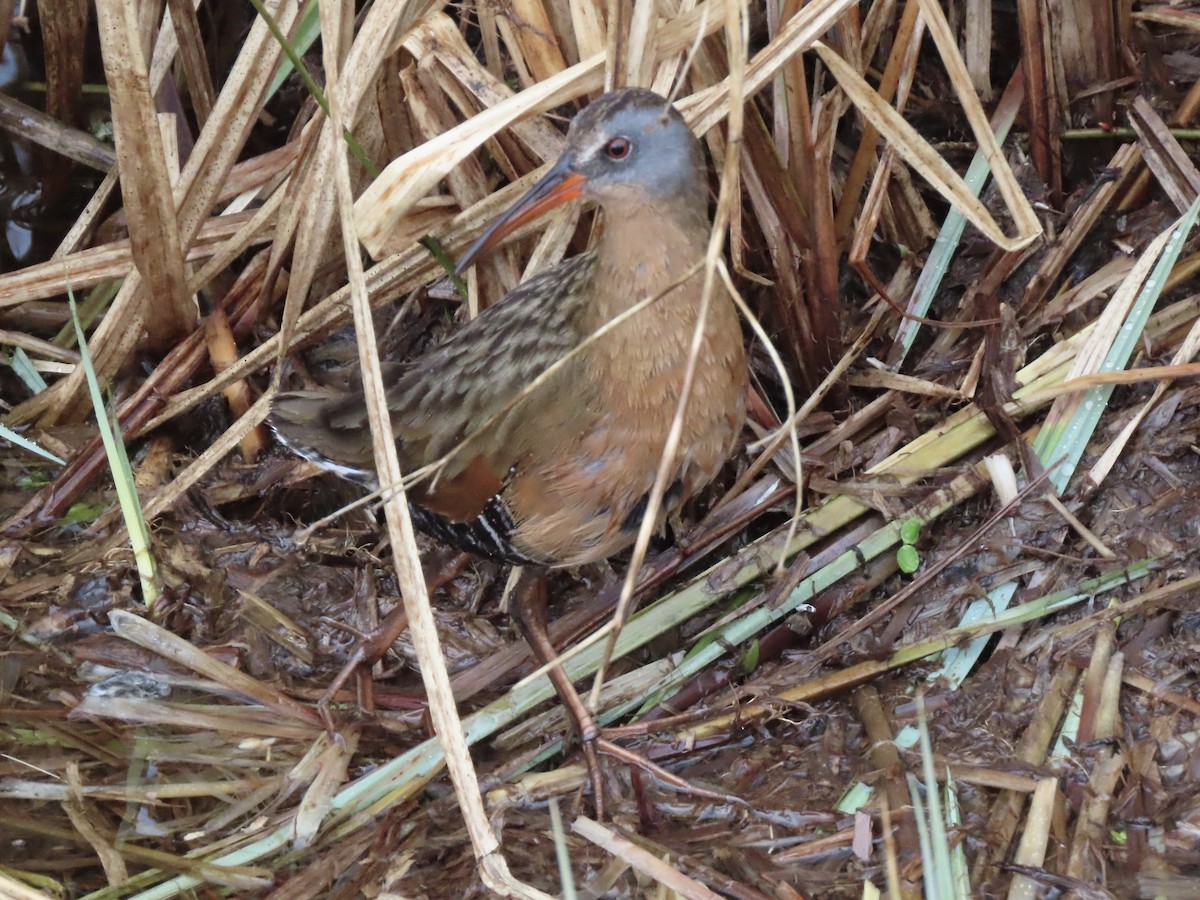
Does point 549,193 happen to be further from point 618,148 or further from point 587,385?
point 587,385

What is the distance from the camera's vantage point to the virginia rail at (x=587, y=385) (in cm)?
212

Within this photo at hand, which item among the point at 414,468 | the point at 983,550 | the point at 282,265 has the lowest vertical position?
the point at 983,550

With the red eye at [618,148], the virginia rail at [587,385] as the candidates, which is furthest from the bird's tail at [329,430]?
the red eye at [618,148]

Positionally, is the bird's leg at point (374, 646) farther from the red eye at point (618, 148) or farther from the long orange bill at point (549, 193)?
the red eye at point (618, 148)

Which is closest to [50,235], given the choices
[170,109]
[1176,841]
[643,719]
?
[170,109]

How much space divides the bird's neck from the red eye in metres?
0.09

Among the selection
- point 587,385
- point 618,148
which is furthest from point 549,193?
point 587,385

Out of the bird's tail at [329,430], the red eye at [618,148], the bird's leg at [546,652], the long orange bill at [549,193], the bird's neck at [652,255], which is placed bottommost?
the bird's leg at [546,652]

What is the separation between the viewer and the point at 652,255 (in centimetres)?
213

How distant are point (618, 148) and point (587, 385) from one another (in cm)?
41

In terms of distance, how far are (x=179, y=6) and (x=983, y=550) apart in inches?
80.2

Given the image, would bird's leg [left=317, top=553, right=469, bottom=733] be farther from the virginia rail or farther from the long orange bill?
the long orange bill

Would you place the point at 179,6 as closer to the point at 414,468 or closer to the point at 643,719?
the point at 414,468

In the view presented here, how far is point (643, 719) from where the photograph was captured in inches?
95.6
